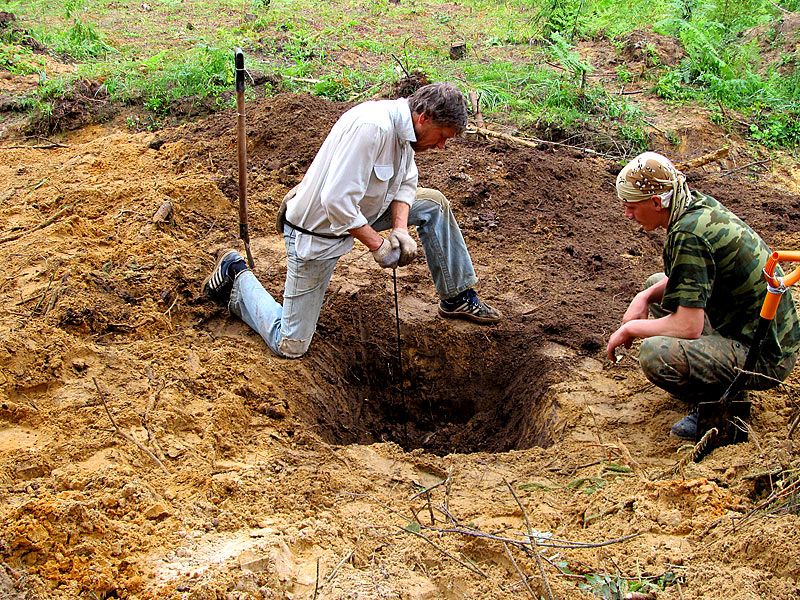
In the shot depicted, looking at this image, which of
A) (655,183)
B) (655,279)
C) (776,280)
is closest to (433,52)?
(655,279)

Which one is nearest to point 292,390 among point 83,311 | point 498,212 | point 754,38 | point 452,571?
point 83,311

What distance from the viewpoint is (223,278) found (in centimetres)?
489

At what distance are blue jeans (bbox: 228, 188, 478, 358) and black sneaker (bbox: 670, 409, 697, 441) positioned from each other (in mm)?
1626

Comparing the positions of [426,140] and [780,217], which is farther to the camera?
[780,217]

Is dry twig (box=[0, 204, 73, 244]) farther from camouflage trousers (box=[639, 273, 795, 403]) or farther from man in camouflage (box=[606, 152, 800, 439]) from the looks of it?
camouflage trousers (box=[639, 273, 795, 403])

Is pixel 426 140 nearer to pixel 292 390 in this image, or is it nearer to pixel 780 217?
pixel 292 390

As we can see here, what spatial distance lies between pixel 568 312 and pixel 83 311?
3087 mm

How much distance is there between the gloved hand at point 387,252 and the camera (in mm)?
4180

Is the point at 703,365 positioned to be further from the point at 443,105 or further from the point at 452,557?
the point at 443,105

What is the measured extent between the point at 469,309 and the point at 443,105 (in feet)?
5.29

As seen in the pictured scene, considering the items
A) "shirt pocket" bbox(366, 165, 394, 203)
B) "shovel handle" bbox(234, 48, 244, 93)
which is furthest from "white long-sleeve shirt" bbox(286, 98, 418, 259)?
"shovel handle" bbox(234, 48, 244, 93)

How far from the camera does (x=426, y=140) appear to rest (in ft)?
13.3

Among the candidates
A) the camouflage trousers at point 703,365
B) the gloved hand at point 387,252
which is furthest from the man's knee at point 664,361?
the gloved hand at point 387,252

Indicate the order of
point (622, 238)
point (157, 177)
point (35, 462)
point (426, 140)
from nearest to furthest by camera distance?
point (35, 462), point (426, 140), point (622, 238), point (157, 177)
